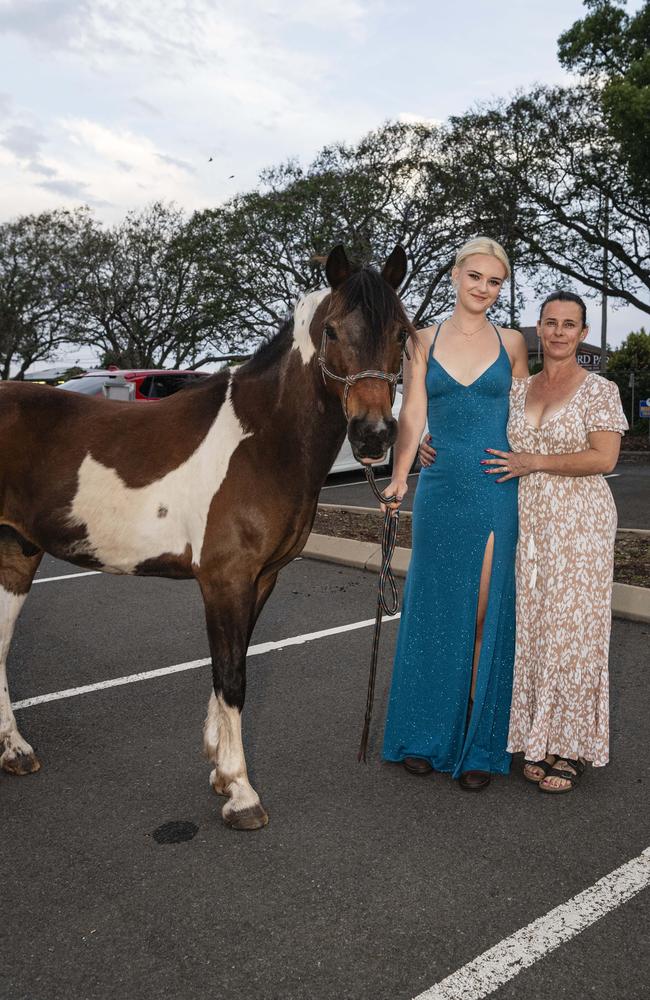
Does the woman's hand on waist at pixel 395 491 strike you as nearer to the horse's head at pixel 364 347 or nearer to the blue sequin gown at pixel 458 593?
the blue sequin gown at pixel 458 593

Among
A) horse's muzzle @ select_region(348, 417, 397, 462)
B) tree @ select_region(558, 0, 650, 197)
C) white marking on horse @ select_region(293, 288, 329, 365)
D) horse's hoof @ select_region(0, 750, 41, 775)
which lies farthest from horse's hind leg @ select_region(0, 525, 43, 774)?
tree @ select_region(558, 0, 650, 197)

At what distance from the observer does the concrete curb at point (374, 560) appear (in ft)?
19.3

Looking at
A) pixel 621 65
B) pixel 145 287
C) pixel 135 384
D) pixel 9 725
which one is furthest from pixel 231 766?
pixel 145 287

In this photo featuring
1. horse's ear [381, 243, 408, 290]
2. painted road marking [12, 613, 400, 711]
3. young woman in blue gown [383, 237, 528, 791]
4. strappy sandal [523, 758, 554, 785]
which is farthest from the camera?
painted road marking [12, 613, 400, 711]

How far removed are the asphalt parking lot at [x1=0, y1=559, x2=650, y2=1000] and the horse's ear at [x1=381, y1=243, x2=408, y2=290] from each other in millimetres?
2112

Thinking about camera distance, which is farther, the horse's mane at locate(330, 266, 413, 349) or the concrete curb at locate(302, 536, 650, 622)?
the concrete curb at locate(302, 536, 650, 622)

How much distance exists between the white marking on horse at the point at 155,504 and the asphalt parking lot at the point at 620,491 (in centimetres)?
647

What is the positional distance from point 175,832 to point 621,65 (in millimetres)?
20909

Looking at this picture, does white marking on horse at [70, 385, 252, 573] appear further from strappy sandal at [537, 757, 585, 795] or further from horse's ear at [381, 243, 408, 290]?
strappy sandal at [537, 757, 585, 795]

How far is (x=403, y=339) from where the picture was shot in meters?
2.98

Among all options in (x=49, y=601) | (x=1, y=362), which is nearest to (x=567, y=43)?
(x=49, y=601)

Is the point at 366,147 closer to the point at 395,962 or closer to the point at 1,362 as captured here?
the point at 1,362

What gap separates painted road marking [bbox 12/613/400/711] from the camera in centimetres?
454

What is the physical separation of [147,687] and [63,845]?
5.56 ft
